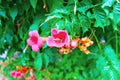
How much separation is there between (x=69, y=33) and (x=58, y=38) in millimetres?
191

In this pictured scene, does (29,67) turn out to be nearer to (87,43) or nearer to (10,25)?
(10,25)

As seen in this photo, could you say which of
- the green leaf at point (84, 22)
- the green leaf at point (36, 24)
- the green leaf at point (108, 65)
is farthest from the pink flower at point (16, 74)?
the green leaf at point (84, 22)

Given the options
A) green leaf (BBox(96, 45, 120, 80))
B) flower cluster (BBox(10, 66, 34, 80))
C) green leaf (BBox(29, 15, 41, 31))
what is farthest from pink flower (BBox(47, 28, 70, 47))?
flower cluster (BBox(10, 66, 34, 80))

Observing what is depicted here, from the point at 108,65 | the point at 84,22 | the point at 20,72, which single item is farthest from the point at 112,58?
the point at 20,72

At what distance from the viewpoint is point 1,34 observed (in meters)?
2.18

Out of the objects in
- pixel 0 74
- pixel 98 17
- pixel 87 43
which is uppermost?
pixel 98 17

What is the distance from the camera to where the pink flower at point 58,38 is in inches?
57.7

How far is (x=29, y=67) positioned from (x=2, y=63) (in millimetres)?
380

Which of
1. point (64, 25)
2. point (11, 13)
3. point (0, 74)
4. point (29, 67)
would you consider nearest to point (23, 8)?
point (11, 13)

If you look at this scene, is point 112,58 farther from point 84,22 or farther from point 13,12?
point 13,12

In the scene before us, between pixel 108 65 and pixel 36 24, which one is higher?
pixel 36 24

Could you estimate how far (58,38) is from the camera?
147 cm

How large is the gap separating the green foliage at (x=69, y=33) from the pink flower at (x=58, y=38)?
9 cm

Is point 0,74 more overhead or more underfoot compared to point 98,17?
more underfoot
